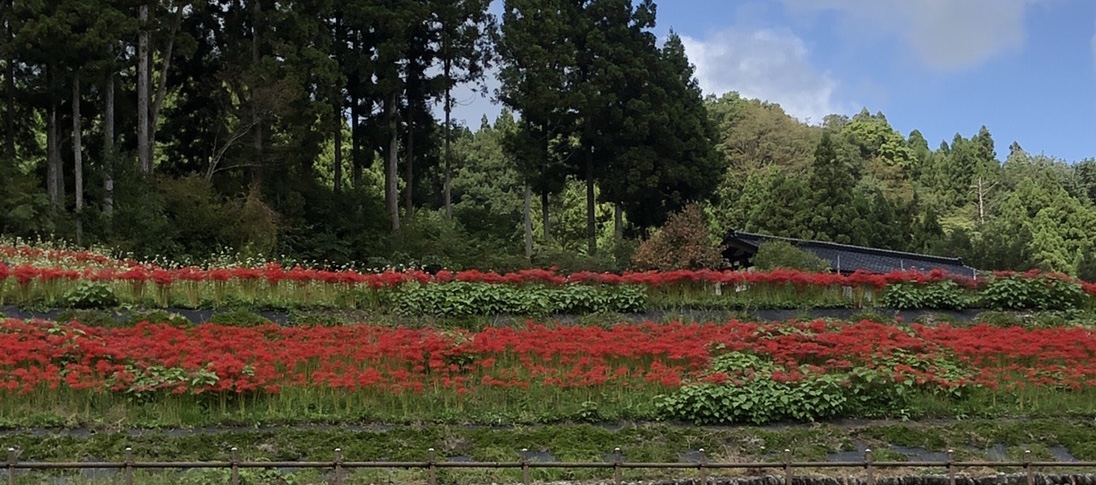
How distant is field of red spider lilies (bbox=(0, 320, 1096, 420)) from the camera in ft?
27.3

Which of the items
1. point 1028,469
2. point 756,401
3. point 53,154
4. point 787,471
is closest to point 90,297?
point 756,401

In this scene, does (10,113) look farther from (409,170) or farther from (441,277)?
(441,277)

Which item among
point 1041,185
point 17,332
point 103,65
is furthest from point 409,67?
point 1041,185

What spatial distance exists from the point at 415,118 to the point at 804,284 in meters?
17.1

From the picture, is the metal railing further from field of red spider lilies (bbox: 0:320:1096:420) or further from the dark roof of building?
the dark roof of building

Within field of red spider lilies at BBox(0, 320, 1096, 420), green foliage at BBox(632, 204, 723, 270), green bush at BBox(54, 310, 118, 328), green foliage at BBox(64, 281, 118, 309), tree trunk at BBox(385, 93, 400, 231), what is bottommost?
field of red spider lilies at BBox(0, 320, 1096, 420)

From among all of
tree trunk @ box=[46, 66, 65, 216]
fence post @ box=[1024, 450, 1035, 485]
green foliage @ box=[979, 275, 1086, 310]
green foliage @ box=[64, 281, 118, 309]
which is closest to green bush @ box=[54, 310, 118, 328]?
green foliage @ box=[64, 281, 118, 309]

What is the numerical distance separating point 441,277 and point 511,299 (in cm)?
105

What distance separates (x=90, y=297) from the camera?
1193 cm

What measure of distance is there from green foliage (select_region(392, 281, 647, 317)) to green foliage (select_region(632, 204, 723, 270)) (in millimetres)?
9165

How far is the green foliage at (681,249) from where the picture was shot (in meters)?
23.0

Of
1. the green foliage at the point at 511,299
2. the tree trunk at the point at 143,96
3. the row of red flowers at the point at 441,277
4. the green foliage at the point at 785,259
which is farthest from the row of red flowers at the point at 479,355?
the tree trunk at the point at 143,96

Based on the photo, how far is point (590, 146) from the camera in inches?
1215

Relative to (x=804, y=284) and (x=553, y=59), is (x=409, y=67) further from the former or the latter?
(x=804, y=284)
